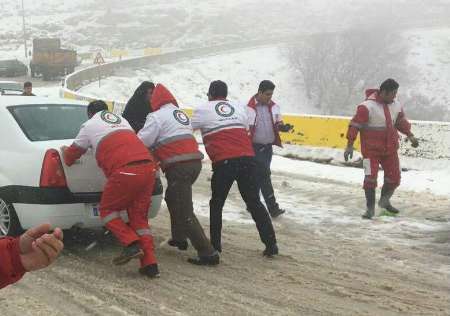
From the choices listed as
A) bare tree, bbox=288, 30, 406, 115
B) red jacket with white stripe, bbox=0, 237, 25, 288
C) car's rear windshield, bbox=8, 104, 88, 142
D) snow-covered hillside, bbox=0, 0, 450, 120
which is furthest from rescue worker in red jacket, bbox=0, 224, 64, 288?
bare tree, bbox=288, 30, 406, 115

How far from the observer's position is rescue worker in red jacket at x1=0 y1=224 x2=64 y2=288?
Result: 2215 mm

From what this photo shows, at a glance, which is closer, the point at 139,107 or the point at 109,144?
the point at 109,144

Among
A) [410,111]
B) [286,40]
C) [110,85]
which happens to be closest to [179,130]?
[110,85]

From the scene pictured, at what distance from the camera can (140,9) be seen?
305 feet

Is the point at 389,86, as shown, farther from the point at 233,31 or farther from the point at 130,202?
the point at 233,31

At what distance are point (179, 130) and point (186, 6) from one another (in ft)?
313

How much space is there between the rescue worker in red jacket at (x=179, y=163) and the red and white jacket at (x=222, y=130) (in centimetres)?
20

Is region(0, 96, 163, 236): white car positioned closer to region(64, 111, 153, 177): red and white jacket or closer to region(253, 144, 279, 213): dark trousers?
region(64, 111, 153, 177): red and white jacket

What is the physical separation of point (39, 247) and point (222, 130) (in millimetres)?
3576

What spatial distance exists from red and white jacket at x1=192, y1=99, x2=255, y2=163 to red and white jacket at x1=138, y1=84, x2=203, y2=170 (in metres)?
0.20

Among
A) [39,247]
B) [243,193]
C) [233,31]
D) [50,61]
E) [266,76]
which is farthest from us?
[233,31]

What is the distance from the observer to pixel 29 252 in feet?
7.42

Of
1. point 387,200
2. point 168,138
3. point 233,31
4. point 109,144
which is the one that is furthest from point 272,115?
point 233,31

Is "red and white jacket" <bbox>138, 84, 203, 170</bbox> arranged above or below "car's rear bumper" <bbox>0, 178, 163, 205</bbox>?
above
